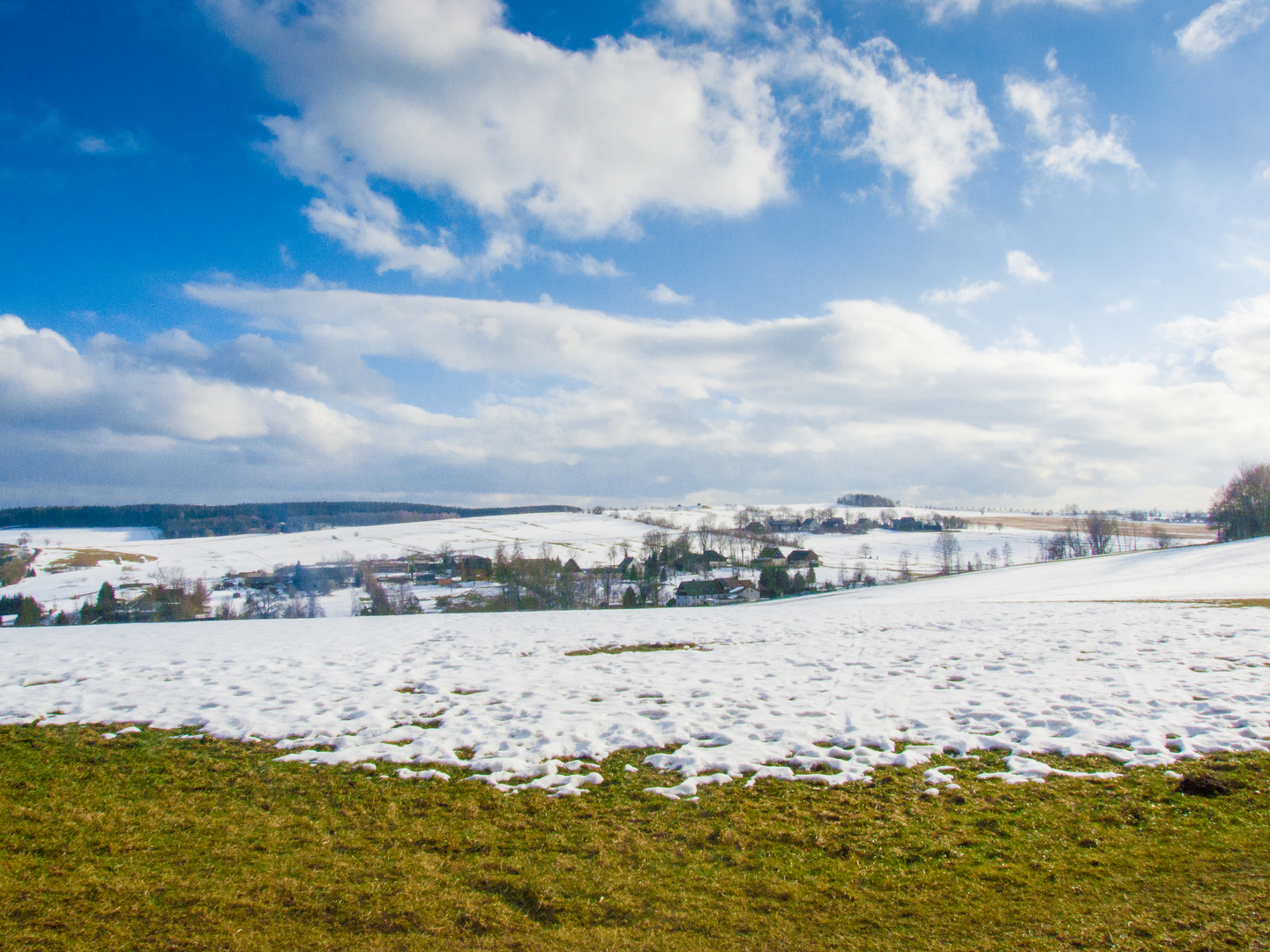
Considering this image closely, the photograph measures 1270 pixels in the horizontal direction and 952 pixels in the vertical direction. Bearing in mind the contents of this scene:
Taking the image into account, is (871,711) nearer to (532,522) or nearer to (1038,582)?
(1038,582)

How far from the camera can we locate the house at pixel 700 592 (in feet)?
213

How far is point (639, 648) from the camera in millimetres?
15352

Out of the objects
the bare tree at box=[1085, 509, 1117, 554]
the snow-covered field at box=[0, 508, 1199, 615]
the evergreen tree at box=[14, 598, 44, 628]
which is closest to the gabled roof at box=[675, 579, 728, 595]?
the snow-covered field at box=[0, 508, 1199, 615]

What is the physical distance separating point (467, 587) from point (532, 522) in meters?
74.7

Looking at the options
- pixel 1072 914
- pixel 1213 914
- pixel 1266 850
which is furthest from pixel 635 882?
pixel 1266 850

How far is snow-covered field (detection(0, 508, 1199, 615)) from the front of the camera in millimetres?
82188

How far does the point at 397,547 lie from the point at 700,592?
6849cm

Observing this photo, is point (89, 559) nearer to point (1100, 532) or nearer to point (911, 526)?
point (1100, 532)

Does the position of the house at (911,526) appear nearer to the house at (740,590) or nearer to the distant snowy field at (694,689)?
the house at (740,590)

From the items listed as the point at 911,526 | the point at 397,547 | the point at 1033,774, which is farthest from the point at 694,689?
the point at 911,526

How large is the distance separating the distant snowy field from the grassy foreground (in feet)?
2.41

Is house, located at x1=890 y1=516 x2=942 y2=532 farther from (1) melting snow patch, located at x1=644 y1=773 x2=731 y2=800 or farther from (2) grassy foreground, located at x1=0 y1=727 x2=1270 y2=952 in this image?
(1) melting snow patch, located at x1=644 y1=773 x2=731 y2=800

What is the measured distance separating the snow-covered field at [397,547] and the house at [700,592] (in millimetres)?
20648

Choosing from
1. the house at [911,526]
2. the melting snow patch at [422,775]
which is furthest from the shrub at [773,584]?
the house at [911,526]
